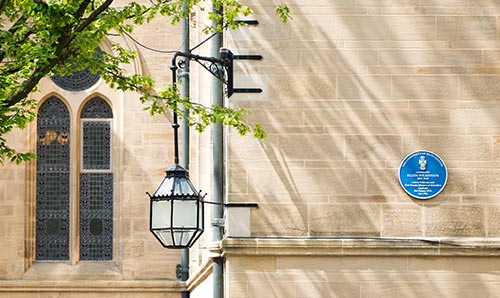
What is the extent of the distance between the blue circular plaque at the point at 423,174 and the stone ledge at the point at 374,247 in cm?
45

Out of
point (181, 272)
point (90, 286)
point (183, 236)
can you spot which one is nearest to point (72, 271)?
point (90, 286)

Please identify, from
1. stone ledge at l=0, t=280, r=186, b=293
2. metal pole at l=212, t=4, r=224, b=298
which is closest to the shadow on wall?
metal pole at l=212, t=4, r=224, b=298

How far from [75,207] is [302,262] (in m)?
9.49

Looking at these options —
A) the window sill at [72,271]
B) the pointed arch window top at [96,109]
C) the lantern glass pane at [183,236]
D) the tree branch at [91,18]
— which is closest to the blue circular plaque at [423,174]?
the lantern glass pane at [183,236]

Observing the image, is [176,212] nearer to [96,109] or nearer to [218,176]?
[218,176]

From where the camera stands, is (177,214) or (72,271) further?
(72,271)

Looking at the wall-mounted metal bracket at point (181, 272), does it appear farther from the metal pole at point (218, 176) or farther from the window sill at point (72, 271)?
the metal pole at point (218, 176)

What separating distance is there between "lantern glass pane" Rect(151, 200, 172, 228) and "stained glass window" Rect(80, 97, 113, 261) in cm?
953

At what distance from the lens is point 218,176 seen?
14.1m

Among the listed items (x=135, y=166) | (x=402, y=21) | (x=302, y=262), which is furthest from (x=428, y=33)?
(x=135, y=166)

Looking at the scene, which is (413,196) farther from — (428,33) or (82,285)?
(82,285)

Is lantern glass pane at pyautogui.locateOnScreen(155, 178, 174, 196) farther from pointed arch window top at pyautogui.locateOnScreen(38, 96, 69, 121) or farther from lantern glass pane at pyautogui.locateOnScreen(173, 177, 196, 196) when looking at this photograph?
pointed arch window top at pyautogui.locateOnScreen(38, 96, 69, 121)

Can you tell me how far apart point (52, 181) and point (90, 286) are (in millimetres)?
1741

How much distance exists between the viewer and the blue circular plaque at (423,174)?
13.4m
